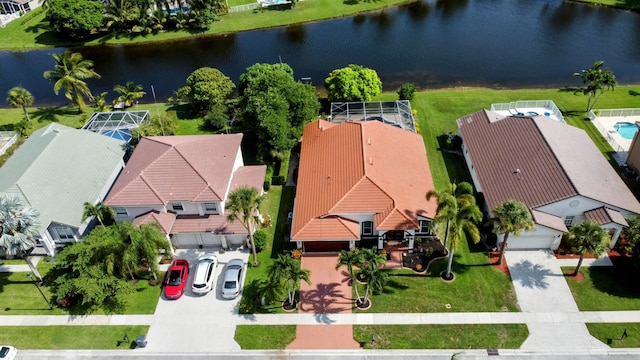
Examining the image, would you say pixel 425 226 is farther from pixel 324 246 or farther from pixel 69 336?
pixel 69 336

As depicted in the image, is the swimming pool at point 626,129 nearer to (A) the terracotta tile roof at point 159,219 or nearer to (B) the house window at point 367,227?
(B) the house window at point 367,227

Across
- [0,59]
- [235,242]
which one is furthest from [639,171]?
[0,59]

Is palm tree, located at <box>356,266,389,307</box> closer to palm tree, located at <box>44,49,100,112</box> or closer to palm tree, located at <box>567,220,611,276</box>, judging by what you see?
palm tree, located at <box>567,220,611,276</box>

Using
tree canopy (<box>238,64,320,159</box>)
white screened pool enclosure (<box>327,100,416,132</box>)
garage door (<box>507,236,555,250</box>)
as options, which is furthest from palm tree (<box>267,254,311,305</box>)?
white screened pool enclosure (<box>327,100,416,132</box>)

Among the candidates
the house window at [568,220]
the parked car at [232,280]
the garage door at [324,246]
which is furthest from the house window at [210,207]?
the house window at [568,220]

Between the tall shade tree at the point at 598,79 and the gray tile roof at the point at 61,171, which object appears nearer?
the gray tile roof at the point at 61,171
